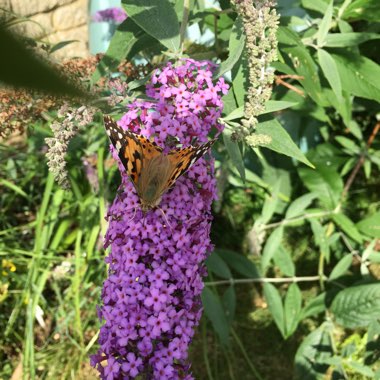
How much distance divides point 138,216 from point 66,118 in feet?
1.11

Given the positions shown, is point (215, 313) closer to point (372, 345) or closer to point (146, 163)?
point (372, 345)

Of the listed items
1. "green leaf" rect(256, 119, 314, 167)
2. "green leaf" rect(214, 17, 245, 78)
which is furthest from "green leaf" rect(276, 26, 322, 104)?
"green leaf" rect(256, 119, 314, 167)

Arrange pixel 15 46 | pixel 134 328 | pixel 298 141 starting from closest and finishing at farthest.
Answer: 1. pixel 15 46
2. pixel 134 328
3. pixel 298 141

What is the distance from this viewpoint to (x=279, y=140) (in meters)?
1.54

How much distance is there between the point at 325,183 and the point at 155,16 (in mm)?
1415

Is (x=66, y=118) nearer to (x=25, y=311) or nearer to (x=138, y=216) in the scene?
(x=138, y=216)

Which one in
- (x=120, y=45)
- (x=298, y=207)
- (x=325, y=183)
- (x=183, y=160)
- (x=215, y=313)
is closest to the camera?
(x=183, y=160)

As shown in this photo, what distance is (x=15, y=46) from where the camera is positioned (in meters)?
0.16

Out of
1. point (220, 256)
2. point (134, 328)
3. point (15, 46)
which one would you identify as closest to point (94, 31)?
point (220, 256)

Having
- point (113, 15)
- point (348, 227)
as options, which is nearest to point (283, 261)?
point (348, 227)

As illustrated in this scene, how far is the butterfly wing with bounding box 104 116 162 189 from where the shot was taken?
4.14 ft

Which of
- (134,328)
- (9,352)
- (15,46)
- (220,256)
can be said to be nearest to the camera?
(15,46)

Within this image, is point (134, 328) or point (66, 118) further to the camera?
point (66, 118)

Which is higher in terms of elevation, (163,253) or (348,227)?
(163,253)
